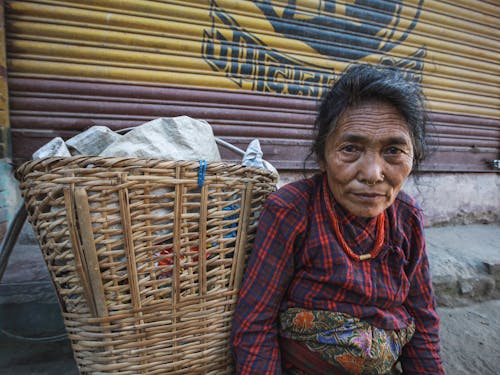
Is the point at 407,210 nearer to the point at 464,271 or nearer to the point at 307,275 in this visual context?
the point at 307,275

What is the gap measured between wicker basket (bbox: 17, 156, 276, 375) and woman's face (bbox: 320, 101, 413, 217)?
12.1 inches

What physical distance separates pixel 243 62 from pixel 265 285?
1.99 meters

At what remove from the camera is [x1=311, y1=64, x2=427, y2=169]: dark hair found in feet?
3.01

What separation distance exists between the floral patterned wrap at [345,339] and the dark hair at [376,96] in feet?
1.95

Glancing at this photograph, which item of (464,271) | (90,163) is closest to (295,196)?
(90,163)

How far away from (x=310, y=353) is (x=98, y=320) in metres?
0.67

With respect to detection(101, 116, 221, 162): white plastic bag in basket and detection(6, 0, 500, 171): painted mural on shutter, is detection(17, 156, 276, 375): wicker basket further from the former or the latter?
detection(6, 0, 500, 171): painted mural on shutter

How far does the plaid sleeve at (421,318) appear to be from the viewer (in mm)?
1049

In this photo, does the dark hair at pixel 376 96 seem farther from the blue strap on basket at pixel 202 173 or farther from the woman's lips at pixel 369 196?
Answer: the blue strap on basket at pixel 202 173

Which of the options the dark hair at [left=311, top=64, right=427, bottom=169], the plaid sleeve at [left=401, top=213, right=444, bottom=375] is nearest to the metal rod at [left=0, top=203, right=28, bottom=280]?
the dark hair at [left=311, top=64, right=427, bottom=169]

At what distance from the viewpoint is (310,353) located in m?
0.96

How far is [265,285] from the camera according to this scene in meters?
0.93

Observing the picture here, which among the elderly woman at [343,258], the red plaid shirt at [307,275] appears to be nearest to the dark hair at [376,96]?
the elderly woman at [343,258]

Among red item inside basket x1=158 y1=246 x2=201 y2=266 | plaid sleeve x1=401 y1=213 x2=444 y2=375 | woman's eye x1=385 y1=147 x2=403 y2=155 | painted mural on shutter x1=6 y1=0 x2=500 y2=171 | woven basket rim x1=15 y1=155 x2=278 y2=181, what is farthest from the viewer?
painted mural on shutter x1=6 y1=0 x2=500 y2=171
